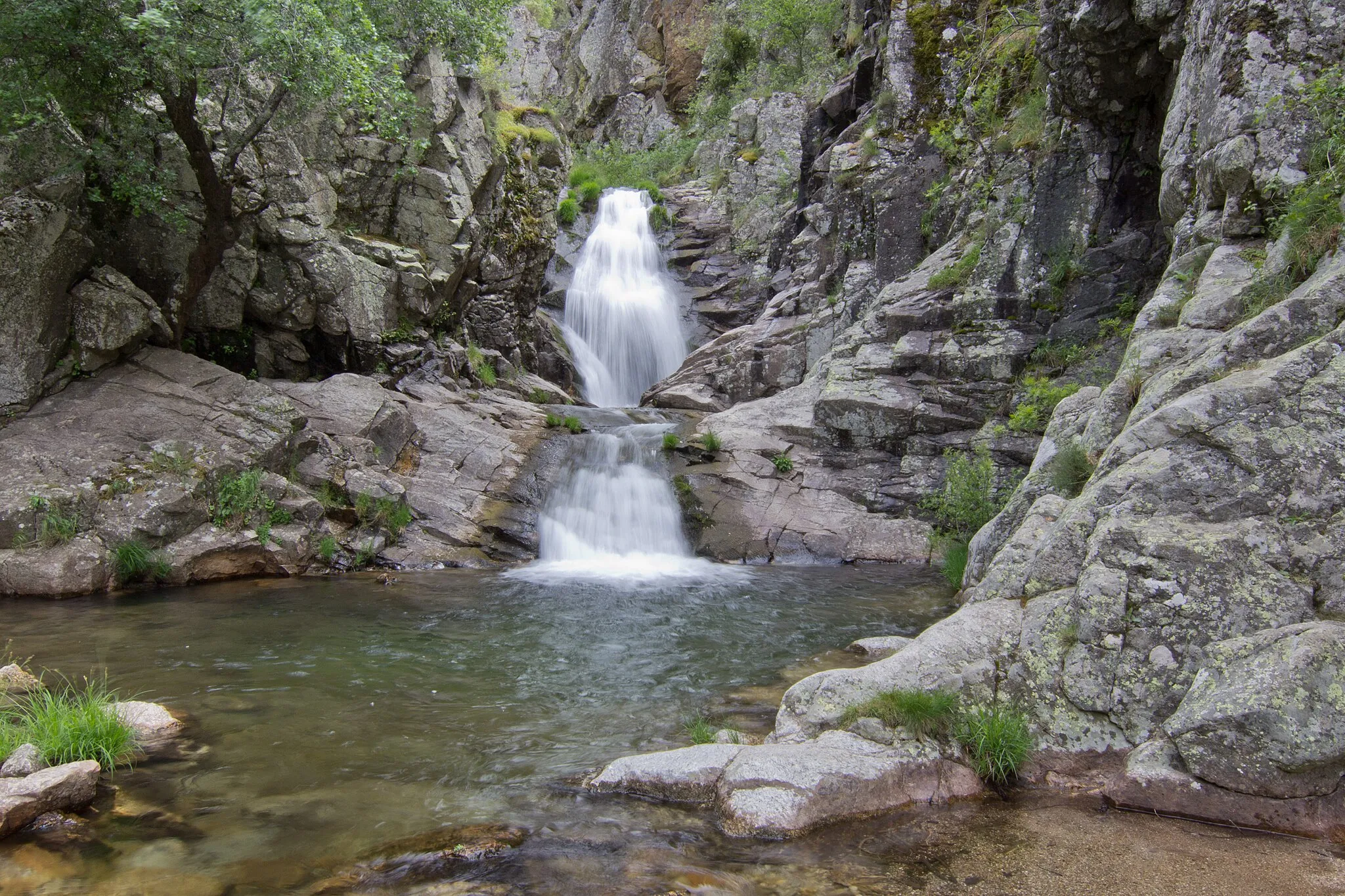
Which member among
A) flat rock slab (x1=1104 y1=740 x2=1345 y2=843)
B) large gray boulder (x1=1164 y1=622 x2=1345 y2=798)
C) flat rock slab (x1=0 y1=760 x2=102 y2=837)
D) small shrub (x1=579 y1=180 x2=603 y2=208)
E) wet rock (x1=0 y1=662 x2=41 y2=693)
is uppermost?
small shrub (x1=579 y1=180 x2=603 y2=208)

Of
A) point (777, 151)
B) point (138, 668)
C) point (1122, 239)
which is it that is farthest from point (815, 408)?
point (777, 151)

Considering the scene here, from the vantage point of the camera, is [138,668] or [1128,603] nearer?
[1128,603]

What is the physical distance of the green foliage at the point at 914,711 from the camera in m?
4.97

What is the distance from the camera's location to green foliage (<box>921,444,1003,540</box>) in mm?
13328

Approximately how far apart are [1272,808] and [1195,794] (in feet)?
1.06

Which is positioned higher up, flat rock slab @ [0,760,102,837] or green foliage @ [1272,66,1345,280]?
green foliage @ [1272,66,1345,280]

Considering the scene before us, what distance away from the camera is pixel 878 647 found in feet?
25.6

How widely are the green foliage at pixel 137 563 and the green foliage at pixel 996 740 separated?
1094cm

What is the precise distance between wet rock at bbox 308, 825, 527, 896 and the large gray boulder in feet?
12.1

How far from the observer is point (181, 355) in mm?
13664

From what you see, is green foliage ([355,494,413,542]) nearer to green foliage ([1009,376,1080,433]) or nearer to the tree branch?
the tree branch

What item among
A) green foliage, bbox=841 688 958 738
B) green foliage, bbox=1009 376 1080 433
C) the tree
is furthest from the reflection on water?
the tree

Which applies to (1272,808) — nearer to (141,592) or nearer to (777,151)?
(141,592)

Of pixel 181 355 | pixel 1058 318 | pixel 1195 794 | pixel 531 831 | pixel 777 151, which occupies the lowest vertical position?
pixel 531 831
